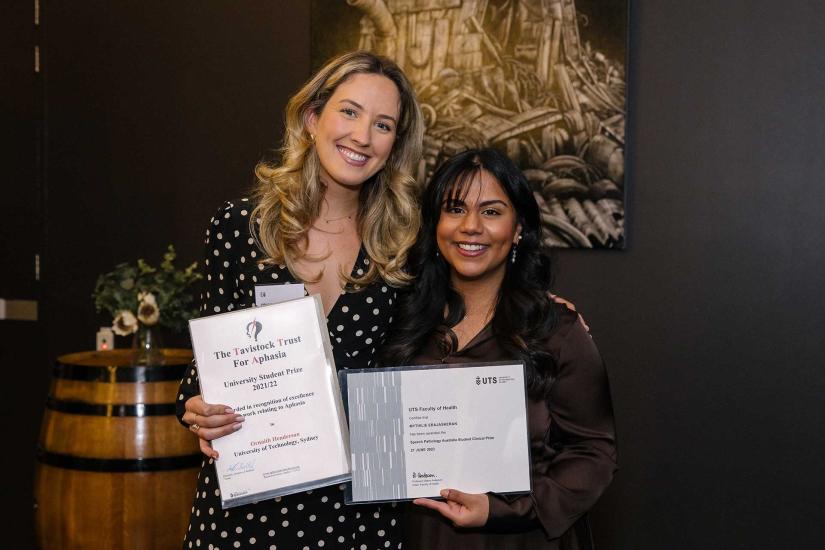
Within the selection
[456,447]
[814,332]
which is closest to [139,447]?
[456,447]

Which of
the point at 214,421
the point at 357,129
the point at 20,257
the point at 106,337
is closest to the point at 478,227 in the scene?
the point at 357,129

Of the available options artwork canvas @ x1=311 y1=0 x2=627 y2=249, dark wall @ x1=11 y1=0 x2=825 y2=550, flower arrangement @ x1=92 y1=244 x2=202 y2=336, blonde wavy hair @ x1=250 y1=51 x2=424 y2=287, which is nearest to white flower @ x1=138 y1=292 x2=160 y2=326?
flower arrangement @ x1=92 y1=244 x2=202 y2=336

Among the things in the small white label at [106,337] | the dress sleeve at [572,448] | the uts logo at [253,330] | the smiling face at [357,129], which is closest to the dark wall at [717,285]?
the dress sleeve at [572,448]

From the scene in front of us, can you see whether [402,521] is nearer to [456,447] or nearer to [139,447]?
[456,447]

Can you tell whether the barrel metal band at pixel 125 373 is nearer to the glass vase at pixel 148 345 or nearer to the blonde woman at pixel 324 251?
the glass vase at pixel 148 345

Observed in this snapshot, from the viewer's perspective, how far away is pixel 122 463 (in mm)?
2854

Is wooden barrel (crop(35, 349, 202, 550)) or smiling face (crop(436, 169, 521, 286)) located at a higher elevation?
smiling face (crop(436, 169, 521, 286))

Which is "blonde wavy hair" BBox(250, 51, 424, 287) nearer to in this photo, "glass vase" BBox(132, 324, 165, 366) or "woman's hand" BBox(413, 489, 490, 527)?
"woman's hand" BBox(413, 489, 490, 527)

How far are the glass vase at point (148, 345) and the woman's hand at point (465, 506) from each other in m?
1.61

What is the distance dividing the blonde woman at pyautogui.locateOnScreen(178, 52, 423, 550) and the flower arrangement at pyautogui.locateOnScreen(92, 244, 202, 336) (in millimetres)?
1182

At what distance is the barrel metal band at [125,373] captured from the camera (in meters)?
2.89

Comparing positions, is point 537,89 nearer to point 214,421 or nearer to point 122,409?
point 122,409

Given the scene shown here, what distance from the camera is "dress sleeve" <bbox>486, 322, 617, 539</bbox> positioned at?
1903mm

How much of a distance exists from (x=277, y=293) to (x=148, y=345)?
139 centimetres
